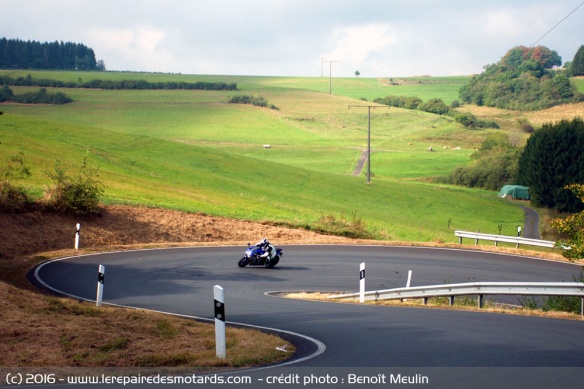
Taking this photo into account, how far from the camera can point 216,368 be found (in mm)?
10367

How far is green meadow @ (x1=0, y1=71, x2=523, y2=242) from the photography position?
161 feet

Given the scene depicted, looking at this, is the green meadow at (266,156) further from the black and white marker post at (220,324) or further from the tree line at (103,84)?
the black and white marker post at (220,324)

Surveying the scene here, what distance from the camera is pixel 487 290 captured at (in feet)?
60.6

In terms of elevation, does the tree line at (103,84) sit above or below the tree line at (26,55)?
below

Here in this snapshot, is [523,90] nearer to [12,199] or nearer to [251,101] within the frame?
[251,101]

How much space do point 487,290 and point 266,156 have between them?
84.4 meters

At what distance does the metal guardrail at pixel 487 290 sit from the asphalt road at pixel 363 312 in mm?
1477

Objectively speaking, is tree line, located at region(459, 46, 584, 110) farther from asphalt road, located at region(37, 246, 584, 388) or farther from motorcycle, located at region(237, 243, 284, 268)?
motorcycle, located at region(237, 243, 284, 268)

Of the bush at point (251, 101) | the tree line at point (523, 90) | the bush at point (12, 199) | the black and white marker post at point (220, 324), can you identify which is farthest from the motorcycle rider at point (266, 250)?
the tree line at point (523, 90)

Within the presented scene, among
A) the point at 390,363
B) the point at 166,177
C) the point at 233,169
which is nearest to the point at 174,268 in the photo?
the point at 390,363

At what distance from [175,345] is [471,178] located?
87212 mm

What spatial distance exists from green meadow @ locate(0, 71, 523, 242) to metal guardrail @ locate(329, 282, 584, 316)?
1922 cm

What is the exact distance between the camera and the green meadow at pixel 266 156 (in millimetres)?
49000

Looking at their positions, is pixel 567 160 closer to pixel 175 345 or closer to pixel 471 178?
pixel 471 178
